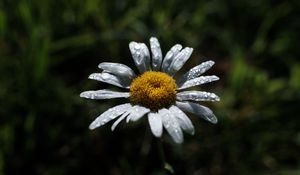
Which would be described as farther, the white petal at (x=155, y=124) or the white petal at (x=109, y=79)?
the white petal at (x=109, y=79)

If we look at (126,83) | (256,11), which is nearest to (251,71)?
(256,11)

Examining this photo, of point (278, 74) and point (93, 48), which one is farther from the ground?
point (93, 48)

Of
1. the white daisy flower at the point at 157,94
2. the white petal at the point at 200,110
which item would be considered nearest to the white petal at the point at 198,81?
the white daisy flower at the point at 157,94

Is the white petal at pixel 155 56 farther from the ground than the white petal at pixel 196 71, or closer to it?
farther from the ground

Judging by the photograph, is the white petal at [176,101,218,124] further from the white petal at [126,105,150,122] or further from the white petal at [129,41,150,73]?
the white petal at [129,41,150,73]

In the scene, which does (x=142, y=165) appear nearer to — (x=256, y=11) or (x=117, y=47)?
(x=117, y=47)

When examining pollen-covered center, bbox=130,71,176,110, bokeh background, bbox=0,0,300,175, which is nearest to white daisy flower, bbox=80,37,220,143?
pollen-covered center, bbox=130,71,176,110

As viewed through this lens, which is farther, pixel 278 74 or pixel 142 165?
pixel 278 74

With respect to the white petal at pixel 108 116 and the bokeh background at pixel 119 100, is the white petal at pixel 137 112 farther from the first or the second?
the bokeh background at pixel 119 100
